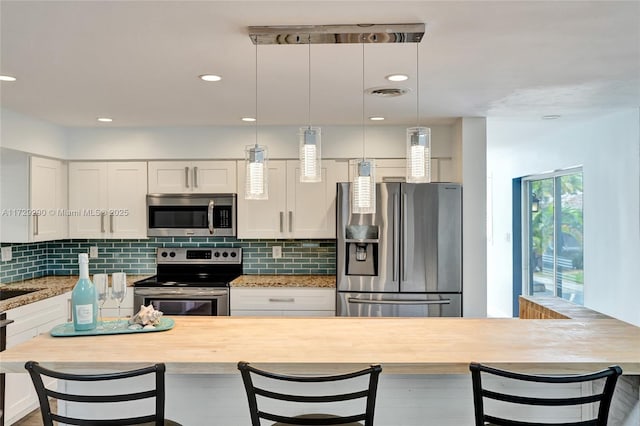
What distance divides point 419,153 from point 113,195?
3493 mm

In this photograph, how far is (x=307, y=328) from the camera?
2385 mm

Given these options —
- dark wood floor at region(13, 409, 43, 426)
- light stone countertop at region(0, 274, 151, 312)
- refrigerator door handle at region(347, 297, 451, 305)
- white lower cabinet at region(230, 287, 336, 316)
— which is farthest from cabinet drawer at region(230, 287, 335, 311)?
dark wood floor at region(13, 409, 43, 426)

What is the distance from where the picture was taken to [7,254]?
438cm

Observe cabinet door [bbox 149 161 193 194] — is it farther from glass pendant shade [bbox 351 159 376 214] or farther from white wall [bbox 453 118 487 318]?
glass pendant shade [bbox 351 159 376 214]

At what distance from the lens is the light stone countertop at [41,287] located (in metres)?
3.52

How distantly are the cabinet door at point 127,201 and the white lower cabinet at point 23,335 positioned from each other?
954 mm

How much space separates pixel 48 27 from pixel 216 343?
5.03ft

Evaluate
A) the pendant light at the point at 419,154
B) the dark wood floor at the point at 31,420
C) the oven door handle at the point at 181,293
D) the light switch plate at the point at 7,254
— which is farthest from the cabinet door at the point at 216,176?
the pendant light at the point at 419,154

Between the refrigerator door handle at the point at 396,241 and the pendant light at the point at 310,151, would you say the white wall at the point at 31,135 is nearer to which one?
the pendant light at the point at 310,151

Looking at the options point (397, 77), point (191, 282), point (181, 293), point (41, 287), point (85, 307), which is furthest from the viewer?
point (191, 282)

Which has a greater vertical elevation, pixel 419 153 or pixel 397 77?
pixel 397 77

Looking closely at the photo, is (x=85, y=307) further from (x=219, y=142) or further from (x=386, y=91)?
(x=219, y=142)

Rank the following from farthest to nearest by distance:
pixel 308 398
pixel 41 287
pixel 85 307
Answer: pixel 41 287 < pixel 85 307 < pixel 308 398

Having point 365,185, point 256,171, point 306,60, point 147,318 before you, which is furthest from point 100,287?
point 306,60
